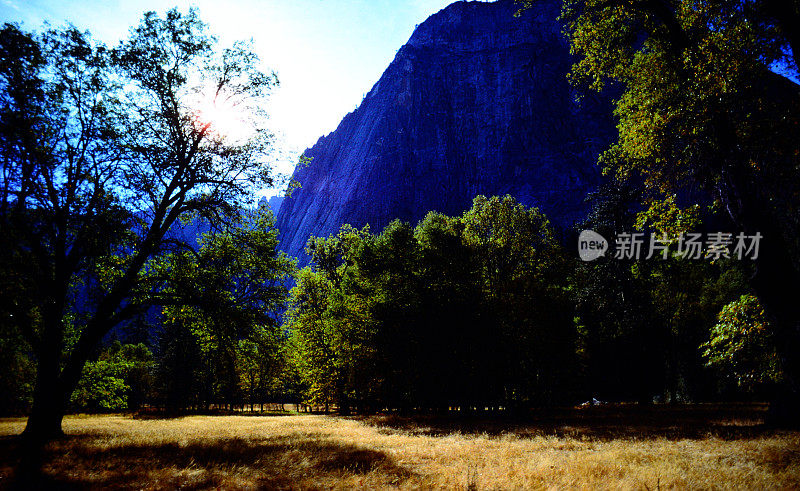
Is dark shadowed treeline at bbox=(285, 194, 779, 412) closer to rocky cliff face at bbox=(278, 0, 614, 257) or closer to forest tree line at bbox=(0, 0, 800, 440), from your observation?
forest tree line at bbox=(0, 0, 800, 440)

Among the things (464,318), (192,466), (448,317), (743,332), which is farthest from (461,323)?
(192,466)

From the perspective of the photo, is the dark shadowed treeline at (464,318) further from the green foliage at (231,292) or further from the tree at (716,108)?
the tree at (716,108)

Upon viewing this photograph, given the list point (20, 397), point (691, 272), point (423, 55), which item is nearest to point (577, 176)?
point (423, 55)

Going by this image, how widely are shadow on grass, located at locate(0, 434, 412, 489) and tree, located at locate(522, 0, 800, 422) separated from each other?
10754mm

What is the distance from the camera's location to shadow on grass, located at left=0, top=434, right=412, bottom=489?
6367 millimetres

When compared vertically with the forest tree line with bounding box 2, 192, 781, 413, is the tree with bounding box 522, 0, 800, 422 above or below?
above

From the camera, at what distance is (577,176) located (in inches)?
5182

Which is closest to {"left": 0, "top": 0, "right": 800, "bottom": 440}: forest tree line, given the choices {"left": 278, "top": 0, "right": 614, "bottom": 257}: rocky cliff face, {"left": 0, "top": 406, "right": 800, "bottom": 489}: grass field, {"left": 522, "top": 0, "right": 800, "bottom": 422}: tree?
{"left": 522, "top": 0, "right": 800, "bottom": 422}: tree

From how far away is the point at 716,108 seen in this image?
27.5 feet

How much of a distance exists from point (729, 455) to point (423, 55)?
606 ft

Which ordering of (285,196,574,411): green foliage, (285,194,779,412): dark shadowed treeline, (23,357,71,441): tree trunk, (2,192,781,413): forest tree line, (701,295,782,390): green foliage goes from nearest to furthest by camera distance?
1. (701,295,782,390): green foliage
2. (23,357,71,441): tree trunk
3. (2,192,781,413): forest tree line
4. (285,196,574,411): green foliage
5. (285,194,779,412): dark shadowed treeline

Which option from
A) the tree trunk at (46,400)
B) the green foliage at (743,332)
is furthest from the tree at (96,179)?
the green foliage at (743,332)

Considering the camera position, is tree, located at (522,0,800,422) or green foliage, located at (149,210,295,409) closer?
tree, located at (522,0,800,422)

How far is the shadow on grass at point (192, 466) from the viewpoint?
20.9 feet
